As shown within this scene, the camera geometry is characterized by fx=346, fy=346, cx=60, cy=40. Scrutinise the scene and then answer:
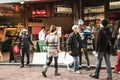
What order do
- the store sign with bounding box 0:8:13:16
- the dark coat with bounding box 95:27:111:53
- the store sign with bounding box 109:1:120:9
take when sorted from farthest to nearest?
the store sign with bounding box 0:8:13:16
the store sign with bounding box 109:1:120:9
the dark coat with bounding box 95:27:111:53

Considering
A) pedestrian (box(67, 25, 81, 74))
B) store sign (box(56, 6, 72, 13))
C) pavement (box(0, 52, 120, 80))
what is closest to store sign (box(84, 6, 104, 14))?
store sign (box(56, 6, 72, 13))

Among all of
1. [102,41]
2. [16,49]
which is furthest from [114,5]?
[102,41]

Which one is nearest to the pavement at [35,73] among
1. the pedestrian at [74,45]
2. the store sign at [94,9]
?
the pedestrian at [74,45]

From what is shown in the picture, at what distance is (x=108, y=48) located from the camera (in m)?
Result: 11.9

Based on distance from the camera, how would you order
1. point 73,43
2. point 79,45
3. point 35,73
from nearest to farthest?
point 73,43 → point 79,45 → point 35,73

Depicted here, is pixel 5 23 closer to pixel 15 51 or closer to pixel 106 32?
pixel 15 51

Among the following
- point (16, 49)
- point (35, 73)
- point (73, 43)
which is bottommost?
point (35, 73)

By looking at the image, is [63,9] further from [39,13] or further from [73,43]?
[73,43]

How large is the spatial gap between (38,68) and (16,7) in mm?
8758

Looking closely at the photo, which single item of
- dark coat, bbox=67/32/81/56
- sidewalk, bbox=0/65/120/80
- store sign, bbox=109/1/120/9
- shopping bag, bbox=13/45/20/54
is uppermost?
store sign, bbox=109/1/120/9

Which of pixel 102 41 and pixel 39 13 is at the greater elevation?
pixel 39 13

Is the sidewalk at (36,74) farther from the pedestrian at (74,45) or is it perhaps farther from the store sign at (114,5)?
the store sign at (114,5)

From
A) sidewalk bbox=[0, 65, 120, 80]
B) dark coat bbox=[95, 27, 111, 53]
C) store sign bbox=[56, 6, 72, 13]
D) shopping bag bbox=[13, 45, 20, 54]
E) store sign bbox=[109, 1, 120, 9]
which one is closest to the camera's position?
dark coat bbox=[95, 27, 111, 53]

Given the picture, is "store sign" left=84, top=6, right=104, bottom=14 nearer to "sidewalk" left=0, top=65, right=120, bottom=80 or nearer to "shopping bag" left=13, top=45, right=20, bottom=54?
"shopping bag" left=13, top=45, right=20, bottom=54
